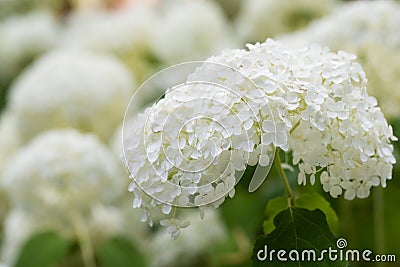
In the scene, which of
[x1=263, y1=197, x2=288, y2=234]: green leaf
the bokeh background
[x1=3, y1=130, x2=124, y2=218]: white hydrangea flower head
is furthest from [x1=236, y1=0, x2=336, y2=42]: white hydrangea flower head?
[x1=263, y1=197, x2=288, y2=234]: green leaf

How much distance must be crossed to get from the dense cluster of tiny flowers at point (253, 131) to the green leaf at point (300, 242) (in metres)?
0.02

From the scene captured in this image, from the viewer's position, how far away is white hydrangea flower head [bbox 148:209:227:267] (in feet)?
2.95

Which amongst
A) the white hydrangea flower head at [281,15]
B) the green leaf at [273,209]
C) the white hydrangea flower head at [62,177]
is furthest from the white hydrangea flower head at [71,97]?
the green leaf at [273,209]

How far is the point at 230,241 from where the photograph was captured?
2.90 ft

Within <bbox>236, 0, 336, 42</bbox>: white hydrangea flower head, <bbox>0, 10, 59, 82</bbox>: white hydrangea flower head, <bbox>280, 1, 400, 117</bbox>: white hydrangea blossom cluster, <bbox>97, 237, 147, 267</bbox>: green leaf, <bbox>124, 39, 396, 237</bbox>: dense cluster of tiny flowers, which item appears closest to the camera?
<bbox>124, 39, 396, 237</bbox>: dense cluster of tiny flowers

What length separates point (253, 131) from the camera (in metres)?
0.37

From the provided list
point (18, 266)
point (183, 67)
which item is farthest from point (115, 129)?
point (183, 67)

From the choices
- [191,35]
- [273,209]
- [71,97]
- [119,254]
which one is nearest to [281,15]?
[191,35]

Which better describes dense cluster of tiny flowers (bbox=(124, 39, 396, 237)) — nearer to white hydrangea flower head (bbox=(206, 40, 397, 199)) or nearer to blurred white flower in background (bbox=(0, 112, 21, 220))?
white hydrangea flower head (bbox=(206, 40, 397, 199))

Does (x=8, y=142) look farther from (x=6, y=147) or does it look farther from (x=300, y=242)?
(x=300, y=242)

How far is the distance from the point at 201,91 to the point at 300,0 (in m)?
0.69

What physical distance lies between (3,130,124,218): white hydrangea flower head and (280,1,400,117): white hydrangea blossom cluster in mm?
219

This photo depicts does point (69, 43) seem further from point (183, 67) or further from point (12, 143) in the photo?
point (183, 67)

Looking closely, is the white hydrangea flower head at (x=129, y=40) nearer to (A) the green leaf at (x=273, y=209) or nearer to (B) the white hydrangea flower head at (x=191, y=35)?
(B) the white hydrangea flower head at (x=191, y=35)
